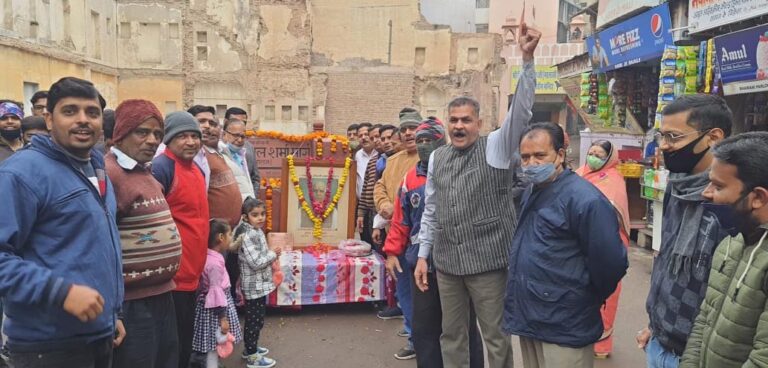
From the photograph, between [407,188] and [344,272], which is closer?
[407,188]

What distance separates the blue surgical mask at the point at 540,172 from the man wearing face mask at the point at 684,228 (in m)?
0.50

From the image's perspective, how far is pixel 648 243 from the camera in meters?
9.16

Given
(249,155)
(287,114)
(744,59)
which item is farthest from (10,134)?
(287,114)

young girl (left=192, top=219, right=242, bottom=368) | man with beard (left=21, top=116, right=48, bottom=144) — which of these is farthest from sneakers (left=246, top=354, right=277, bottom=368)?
man with beard (left=21, top=116, right=48, bottom=144)

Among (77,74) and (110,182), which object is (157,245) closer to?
(110,182)

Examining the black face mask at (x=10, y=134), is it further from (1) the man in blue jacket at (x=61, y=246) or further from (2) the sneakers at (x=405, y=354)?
(2) the sneakers at (x=405, y=354)

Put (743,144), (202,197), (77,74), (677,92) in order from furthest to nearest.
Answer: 1. (77,74)
2. (677,92)
3. (202,197)
4. (743,144)

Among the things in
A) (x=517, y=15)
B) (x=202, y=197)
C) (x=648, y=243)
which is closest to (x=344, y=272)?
(x=202, y=197)

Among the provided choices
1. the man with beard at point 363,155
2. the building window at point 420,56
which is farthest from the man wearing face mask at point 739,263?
the building window at point 420,56

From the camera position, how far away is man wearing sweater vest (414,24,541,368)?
3080 mm

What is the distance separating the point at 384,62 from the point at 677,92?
20.2 m

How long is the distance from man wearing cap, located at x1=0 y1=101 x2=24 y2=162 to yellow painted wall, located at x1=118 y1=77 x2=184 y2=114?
21893 millimetres

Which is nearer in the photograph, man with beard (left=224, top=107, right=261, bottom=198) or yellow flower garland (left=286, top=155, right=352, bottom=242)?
man with beard (left=224, top=107, right=261, bottom=198)

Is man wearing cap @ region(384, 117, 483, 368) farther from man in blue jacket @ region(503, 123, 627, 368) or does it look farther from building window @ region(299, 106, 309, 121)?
building window @ region(299, 106, 309, 121)
